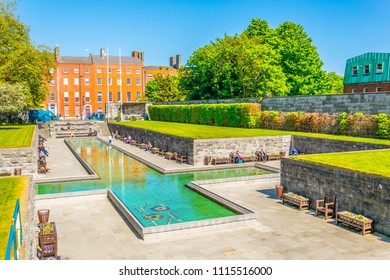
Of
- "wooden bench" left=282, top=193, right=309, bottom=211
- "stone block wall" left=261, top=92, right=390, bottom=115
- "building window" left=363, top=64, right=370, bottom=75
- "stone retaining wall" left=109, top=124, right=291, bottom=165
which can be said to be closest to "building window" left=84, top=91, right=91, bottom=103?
"stone block wall" left=261, top=92, right=390, bottom=115

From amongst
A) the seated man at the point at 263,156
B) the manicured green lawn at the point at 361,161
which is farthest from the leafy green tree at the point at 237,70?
the manicured green lawn at the point at 361,161

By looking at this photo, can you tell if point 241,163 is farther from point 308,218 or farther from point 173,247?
point 173,247

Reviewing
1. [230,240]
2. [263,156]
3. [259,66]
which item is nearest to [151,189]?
[230,240]

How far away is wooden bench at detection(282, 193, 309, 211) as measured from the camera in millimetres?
16533

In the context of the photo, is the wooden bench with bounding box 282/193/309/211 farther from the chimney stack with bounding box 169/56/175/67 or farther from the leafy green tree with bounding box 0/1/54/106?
the chimney stack with bounding box 169/56/175/67

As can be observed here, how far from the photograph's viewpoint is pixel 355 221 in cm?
1382

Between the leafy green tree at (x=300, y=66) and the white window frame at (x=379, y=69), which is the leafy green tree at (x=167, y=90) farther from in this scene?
the white window frame at (x=379, y=69)

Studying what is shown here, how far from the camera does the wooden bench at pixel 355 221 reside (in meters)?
13.5

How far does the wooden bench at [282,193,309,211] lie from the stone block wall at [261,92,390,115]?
15044 millimetres

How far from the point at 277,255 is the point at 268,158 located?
18169 millimetres

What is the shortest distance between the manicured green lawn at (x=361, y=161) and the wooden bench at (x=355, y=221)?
169cm

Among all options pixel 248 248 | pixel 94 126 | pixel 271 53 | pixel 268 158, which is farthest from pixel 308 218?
pixel 94 126

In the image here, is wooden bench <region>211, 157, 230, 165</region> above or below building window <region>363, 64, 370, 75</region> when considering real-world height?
below

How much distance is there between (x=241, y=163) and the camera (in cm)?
2811
